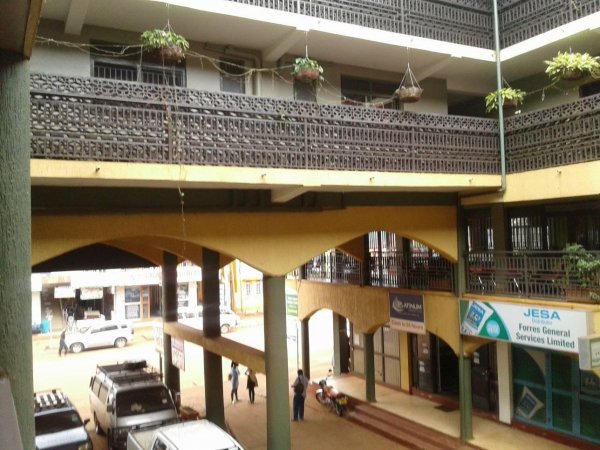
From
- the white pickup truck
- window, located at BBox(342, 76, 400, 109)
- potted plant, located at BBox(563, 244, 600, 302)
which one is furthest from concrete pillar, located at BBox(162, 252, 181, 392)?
potted plant, located at BBox(563, 244, 600, 302)

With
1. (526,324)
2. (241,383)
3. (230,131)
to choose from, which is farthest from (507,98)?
(241,383)

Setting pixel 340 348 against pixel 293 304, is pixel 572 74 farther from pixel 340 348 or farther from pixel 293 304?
pixel 340 348

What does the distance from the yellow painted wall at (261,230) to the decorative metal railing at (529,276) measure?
0.79m

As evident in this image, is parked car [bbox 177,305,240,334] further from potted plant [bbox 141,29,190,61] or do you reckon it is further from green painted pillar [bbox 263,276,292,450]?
potted plant [bbox 141,29,190,61]

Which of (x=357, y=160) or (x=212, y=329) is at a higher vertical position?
(x=357, y=160)

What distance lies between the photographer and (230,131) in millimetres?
9023

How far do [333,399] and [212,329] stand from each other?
4.82 metres

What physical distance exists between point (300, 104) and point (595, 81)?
8.10 metres

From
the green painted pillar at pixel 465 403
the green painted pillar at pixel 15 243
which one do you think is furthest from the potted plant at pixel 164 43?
the green painted pillar at pixel 465 403

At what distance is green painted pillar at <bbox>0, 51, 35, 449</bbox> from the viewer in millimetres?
3277

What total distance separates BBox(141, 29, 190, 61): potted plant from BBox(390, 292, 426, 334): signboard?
890cm

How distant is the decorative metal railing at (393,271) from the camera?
574 inches

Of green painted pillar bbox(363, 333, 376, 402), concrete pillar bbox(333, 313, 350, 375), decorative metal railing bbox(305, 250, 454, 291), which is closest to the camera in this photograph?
decorative metal railing bbox(305, 250, 454, 291)

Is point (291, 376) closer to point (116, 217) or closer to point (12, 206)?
point (116, 217)
